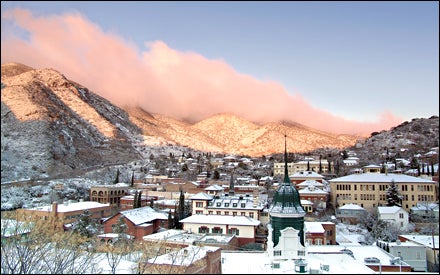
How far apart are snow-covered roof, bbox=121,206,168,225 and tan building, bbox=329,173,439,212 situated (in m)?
24.3

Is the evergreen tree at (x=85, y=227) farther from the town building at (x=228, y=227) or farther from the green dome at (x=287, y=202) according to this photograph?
the green dome at (x=287, y=202)

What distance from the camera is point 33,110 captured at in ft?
343

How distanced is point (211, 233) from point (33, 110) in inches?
3346

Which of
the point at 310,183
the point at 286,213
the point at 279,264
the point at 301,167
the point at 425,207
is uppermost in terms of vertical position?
the point at 301,167

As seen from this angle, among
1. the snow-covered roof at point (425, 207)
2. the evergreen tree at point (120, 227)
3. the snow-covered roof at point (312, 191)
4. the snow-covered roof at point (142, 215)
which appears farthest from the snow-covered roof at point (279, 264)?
the snow-covered roof at point (312, 191)

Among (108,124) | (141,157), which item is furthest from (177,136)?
(141,157)

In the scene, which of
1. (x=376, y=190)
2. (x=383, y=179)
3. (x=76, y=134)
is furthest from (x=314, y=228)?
(x=76, y=134)

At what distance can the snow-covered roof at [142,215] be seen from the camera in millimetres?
40625

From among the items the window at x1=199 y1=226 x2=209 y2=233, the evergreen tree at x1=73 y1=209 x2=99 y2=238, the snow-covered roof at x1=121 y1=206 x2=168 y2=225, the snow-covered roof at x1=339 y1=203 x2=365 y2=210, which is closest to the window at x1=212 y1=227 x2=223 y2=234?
the window at x1=199 y1=226 x2=209 y2=233

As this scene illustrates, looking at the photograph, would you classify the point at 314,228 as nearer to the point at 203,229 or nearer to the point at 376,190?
the point at 203,229

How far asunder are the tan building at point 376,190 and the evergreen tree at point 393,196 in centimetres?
173

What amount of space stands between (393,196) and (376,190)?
372 centimetres

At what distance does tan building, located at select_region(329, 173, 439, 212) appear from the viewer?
163 feet

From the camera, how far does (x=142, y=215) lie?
141 feet
